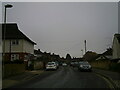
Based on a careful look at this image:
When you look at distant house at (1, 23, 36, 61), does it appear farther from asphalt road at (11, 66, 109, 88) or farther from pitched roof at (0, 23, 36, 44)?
asphalt road at (11, 66, 109, 88)

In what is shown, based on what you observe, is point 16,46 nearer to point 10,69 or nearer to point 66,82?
point 10,69

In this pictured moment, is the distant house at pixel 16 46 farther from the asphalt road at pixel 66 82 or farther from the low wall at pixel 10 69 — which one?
the asphalt road at pixel 66 82

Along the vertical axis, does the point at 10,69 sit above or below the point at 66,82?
above

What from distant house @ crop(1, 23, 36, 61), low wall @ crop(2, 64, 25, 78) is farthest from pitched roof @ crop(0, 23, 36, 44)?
low wall @ crop(2, 64, 25, 78)

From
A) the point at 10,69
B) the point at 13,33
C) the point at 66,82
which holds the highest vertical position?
the point at 13,33

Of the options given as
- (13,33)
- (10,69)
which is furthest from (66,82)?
(13,33)

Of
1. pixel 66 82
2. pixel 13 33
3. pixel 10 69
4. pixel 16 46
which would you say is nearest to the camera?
pixel 66 82

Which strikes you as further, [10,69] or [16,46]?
[16,46]

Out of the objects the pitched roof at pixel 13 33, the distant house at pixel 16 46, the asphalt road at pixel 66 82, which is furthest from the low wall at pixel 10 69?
the pitched roof at pixel 13 33

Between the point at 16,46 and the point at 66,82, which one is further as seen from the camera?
the point at 16,46

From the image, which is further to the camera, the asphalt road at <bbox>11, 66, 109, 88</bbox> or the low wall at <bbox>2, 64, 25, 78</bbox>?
the low wall at <bbox>2, 64, 25, 78</bbox>

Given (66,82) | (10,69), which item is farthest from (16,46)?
(66,82)

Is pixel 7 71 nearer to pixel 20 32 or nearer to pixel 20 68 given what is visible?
pixel 20 68

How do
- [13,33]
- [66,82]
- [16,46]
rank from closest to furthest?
[66,82]
[16,46]
[13,33]
